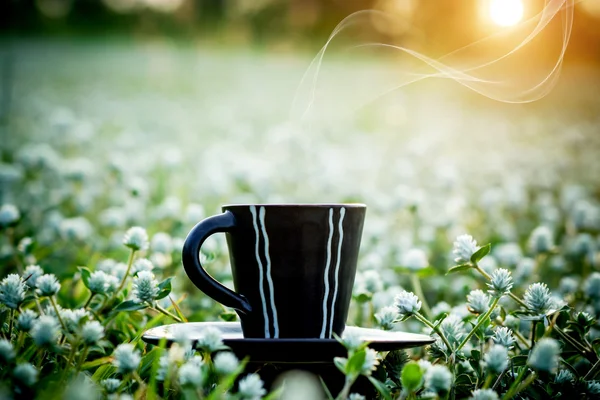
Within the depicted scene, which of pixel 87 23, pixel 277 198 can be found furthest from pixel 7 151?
pixel 87 23

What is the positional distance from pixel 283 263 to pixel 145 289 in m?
0.28

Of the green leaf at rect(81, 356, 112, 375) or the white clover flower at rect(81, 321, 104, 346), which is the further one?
the green leaf at rect(81, 356, 112, 375)

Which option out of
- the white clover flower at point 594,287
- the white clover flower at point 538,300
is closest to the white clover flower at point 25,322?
the white clover flower at point 538,300

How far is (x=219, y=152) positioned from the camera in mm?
4043

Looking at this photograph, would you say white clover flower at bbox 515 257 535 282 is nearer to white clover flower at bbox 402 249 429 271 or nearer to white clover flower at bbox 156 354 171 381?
white clover flower at bbox 402 249 429 271

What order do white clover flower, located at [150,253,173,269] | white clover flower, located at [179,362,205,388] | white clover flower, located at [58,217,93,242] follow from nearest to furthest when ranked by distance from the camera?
white clover flower, located at [179,362,205,388], white clover flower, located at [150,253,173,269], white clover flower, located at [58,217,93,242]

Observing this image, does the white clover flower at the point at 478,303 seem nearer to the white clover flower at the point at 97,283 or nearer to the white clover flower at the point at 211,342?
the white clover flower at the point at 211,342

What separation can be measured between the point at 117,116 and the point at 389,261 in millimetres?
3978

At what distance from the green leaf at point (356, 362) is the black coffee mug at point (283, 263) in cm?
22

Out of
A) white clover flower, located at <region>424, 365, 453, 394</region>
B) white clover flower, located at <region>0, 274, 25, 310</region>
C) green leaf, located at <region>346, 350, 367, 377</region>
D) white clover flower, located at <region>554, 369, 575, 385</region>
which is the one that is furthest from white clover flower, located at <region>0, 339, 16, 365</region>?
white clover flower, located at <region>554, 369, 575, 385</region>

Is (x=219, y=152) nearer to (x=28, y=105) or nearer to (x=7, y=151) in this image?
(x=7, y=151)

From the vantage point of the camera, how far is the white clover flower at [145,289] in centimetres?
130

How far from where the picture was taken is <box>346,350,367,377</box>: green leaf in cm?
101

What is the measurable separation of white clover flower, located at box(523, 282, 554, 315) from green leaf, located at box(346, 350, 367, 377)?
45 centimetres
